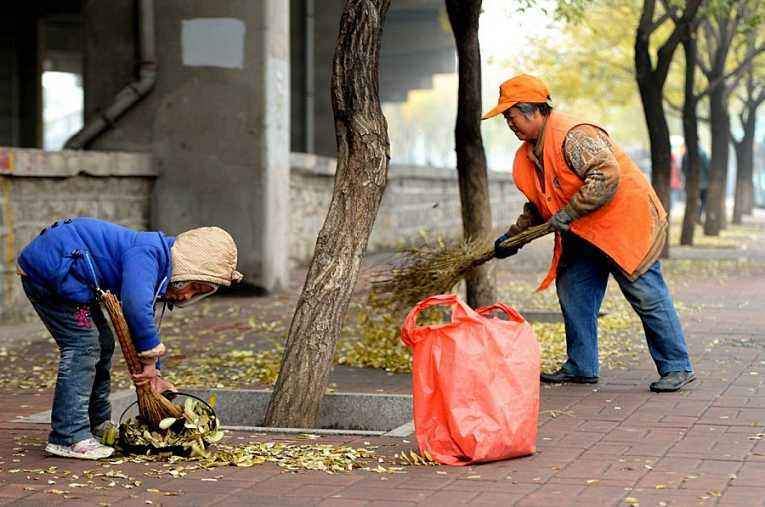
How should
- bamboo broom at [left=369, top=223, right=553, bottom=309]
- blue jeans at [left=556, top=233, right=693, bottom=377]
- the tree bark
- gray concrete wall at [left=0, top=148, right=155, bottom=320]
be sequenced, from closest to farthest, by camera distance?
blue jeans at [left=556, top=233, right=693, bottom=377]
bamboo broom at [left=369, top=223, right=553, bottom=309]
gray concrete wall at [left=0, top=148, right=155, bottom=320]
the tree bark

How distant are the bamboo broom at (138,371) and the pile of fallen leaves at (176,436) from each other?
0.12ft

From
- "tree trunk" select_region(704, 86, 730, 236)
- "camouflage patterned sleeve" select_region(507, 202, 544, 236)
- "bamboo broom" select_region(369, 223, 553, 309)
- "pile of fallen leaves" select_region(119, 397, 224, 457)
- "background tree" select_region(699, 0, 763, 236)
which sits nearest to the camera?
"pile of fallen leaves" select_region(119, 397, 224, 457)

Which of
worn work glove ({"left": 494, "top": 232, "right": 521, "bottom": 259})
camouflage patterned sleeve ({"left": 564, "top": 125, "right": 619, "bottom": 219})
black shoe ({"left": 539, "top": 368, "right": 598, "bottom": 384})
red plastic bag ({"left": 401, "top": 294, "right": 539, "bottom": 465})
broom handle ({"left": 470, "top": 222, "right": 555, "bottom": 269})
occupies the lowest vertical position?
black shoe ({"left": 539, "top": 368, "right": 598, "bottom": 384})

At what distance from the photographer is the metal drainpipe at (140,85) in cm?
1380

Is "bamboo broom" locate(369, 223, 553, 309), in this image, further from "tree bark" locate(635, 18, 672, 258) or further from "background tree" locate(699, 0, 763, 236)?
"background tree" locate(699, 0, 763, 236)

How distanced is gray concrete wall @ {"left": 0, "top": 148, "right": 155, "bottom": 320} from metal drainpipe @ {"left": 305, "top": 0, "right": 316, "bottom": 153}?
8.68m

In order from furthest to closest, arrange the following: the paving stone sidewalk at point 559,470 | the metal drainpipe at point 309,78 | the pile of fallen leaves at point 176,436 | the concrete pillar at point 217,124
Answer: the metal drainpipe at point 309,78 → the concrete pillar at point 217,124 → the pile of fallen leaves at point 176,436 → the paving stone sidewalk at point 559,470

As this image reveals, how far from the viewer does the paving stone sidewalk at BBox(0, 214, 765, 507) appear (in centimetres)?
502

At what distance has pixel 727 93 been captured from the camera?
1088 inches

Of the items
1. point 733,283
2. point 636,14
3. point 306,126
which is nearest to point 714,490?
point 733,283

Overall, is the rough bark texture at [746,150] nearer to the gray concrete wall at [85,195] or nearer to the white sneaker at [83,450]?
the gray concrete wall at [85,195]

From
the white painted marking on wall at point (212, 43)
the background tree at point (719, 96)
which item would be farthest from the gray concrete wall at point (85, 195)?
the background tree at point (719, 96)

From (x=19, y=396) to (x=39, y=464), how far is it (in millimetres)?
2137

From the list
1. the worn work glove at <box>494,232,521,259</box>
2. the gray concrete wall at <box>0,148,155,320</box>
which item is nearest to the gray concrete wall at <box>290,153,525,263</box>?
the gray concrete wall at <box>0,148,155,320</box>
